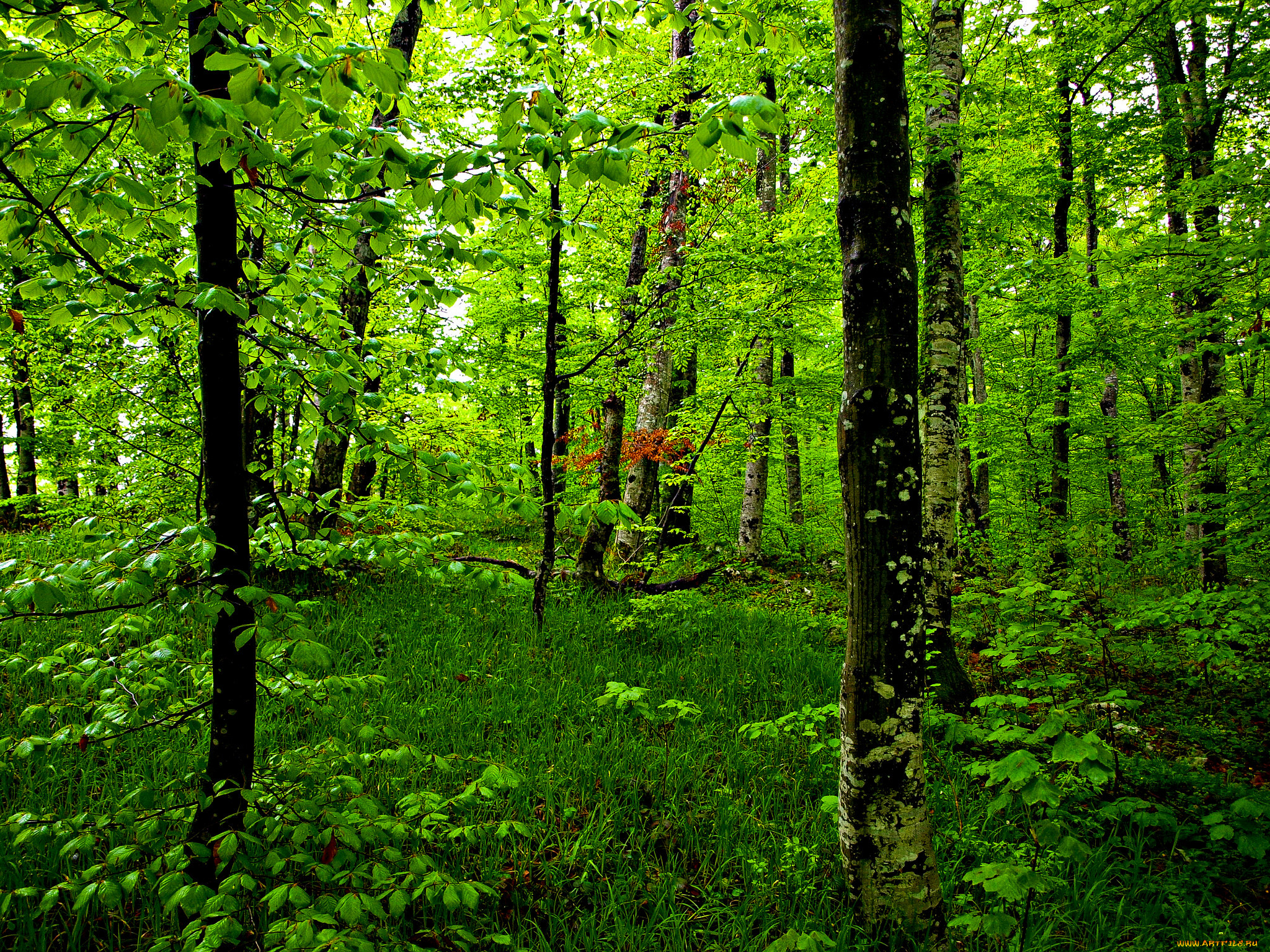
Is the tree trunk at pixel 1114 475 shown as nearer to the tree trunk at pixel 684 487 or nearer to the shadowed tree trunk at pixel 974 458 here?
the shadowed tree trunk at pixel 974 458

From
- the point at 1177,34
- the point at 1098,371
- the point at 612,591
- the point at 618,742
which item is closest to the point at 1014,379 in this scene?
the point at 1098,371

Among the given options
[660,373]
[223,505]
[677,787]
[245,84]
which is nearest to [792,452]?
[660,373]

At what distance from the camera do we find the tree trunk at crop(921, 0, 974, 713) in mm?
4926

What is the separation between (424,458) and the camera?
7.03 feet

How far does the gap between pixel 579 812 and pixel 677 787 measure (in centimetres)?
60

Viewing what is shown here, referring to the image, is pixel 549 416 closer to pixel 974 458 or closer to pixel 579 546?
pixel 579 546

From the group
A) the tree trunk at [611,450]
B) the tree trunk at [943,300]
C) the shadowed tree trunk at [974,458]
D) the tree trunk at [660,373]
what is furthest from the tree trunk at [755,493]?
the tree trunk at [943,300]

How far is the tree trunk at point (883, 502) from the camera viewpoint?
7.88ft

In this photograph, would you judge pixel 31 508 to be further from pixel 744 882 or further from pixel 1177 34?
pixel 1177 34

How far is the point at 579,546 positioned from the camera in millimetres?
9023

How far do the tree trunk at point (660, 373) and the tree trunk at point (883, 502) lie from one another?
4892 millimetres

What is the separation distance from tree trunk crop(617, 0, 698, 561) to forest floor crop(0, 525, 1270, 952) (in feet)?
9.77

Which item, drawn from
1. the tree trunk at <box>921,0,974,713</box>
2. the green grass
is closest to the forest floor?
the green grass

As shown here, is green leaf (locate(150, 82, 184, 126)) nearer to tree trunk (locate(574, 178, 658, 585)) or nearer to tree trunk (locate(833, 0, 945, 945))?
tree trunk (locate(833, 0, 945, 945))
